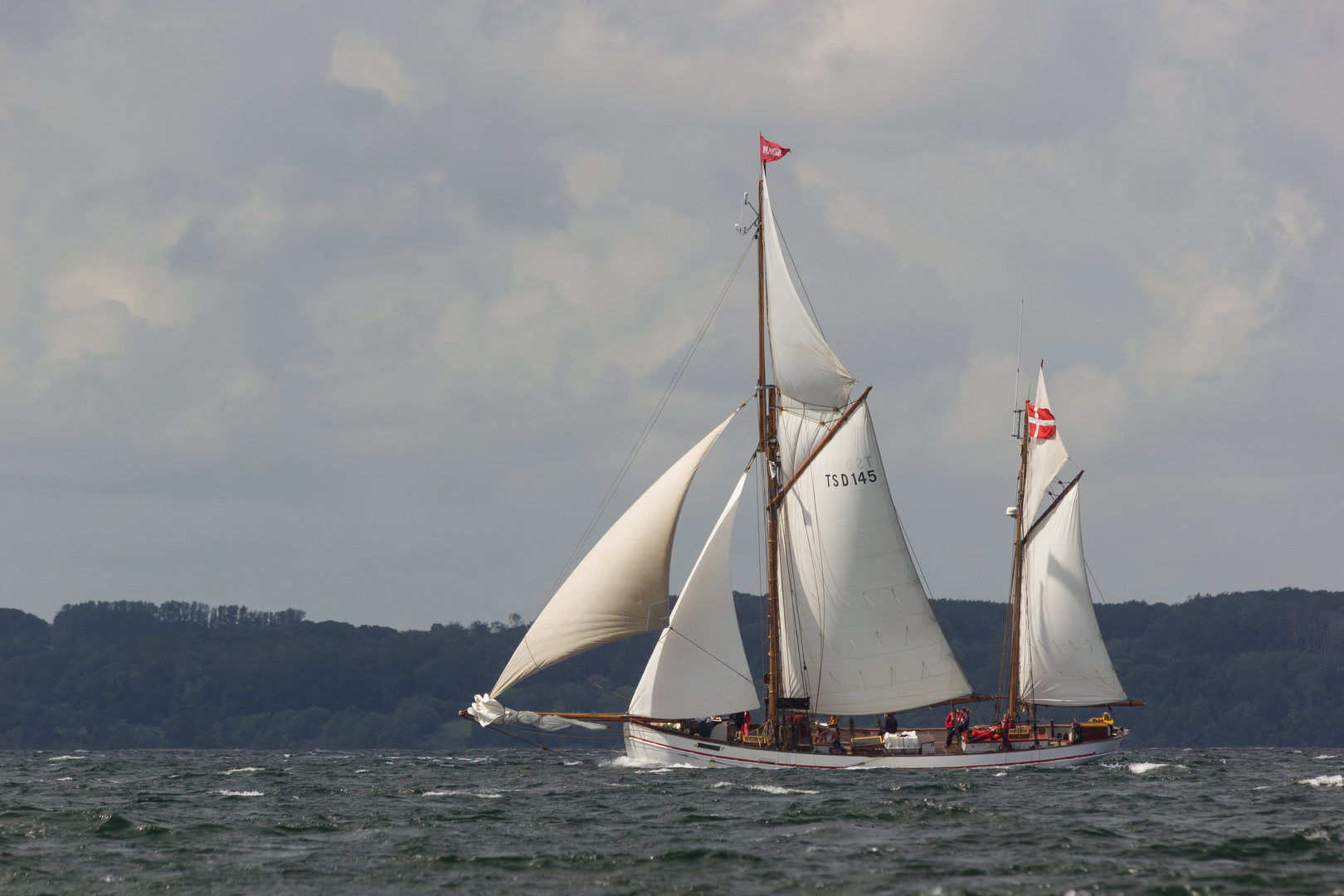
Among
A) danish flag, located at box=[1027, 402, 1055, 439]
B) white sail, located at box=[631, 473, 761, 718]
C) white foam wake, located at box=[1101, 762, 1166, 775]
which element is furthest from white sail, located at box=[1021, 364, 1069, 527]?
white sail, located at box=[631, 473, 761, 718]

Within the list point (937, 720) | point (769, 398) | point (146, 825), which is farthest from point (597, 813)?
point (937, 720)

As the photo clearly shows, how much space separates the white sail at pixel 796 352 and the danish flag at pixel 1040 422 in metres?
14.6

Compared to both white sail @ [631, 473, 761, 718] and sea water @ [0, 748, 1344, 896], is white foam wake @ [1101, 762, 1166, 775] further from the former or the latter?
white sail @ [631, 473, 761, 718]

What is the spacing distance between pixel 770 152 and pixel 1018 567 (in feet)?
72.5

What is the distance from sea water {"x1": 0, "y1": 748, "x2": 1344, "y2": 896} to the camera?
29.0 m

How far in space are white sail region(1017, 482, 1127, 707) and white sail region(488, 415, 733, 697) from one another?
2073 cm

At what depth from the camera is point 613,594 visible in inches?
2073

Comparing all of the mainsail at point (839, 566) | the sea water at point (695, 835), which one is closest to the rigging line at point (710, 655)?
the mainsail at point (839, 566)

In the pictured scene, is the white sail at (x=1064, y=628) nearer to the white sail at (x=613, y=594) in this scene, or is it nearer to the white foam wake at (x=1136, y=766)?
the white foam wake at (x=1136, y=766)

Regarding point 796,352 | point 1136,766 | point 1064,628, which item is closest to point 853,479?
point 796,352

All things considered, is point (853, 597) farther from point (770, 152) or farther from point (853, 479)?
point (770, 152)

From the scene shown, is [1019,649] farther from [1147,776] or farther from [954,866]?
[954,866]

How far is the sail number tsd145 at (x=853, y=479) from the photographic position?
56.8 meters

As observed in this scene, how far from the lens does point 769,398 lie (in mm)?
59781
